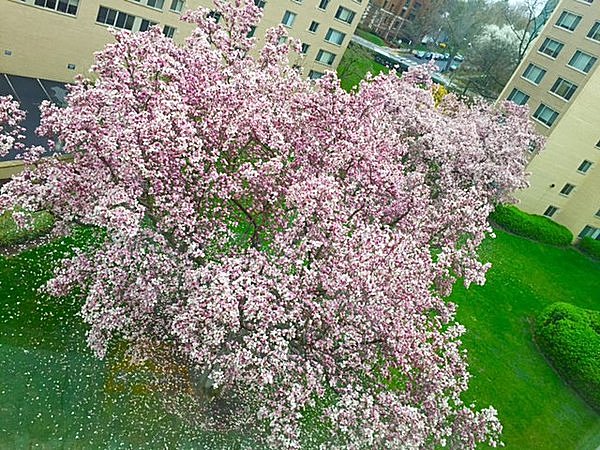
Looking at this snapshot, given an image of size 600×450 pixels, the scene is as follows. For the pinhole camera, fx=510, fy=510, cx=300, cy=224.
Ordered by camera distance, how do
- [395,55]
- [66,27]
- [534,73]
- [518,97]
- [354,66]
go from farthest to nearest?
[395,55], [354,66], [518,97], [534,73], [66,27]

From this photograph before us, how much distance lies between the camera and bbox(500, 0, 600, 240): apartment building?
39500 mm

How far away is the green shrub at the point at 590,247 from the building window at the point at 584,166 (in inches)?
220

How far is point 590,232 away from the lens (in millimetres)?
42500

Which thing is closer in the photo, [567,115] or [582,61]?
[567,115]

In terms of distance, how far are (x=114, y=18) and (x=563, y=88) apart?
34.7 meters

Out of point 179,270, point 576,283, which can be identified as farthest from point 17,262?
point 576,283

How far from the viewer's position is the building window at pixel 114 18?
35594 millimetres

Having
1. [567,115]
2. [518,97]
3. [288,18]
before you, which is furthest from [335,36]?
[567,115]

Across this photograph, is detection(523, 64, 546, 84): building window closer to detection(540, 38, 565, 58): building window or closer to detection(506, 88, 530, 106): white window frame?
detection(506, 88, 530, 106): white window frame

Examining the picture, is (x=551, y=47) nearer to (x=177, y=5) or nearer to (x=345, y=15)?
(x=345, y=15)

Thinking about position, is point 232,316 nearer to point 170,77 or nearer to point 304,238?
point 304,238

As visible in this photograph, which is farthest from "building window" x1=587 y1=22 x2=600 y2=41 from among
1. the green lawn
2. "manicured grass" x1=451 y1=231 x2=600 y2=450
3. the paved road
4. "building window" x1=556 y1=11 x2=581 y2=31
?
the paved road

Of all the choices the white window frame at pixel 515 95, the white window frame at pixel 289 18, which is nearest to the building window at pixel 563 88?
the white window frame at pixel 515 95

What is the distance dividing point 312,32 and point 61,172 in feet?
130
